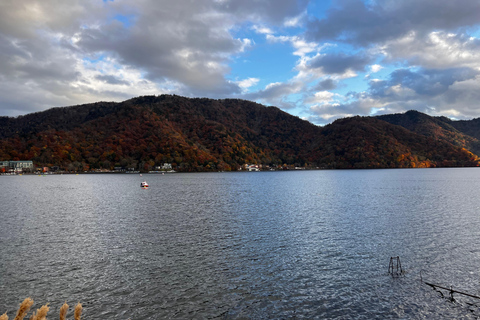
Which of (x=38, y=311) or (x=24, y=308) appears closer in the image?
(x=38, y=311)

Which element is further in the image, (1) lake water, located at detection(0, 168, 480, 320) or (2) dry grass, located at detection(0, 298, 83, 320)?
(1) lake water, located at detection(0, 168, 480, 320)

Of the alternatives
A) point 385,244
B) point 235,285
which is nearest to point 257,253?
point 235,285

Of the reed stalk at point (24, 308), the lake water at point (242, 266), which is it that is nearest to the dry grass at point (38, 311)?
the reed stalk at point (24, 308)

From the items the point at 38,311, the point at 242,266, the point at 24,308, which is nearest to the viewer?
the point at 38,311

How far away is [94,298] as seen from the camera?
22.1 metres

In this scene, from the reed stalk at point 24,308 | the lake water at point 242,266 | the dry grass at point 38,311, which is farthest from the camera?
the lake water at point 242,266

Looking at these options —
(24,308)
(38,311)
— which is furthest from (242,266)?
(38,311)

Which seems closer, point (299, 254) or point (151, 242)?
point (299, 254)

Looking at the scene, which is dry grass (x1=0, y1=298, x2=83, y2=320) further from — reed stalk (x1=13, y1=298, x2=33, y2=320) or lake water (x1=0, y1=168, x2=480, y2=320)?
lake water (x1=0, y1=168, x2=480, y2=320)

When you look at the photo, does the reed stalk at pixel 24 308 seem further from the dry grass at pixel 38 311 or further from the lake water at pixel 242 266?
the lake water at pixel 242 266

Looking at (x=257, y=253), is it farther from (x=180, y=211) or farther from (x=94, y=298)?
(x=180, y=211)

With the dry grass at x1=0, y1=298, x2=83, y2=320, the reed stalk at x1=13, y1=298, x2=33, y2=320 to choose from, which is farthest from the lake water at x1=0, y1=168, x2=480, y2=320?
the dry grass at x1=0, y1=298, x2=83, y2=320

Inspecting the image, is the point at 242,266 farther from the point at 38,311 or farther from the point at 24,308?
the point at 38,311

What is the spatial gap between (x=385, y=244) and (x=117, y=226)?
40.0 m
